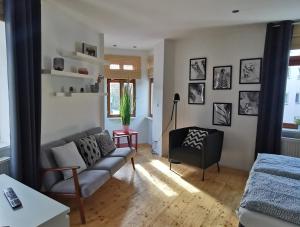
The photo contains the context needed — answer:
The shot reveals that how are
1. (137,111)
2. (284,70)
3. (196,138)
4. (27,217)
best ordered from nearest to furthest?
(27,217) < (284,70) < (196,138) < (137,111)

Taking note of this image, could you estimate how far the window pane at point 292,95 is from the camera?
3498 millimetres

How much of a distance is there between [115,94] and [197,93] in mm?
2288

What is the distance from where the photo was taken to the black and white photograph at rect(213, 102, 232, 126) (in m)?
3.97

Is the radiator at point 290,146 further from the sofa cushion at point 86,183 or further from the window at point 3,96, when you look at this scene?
the window at point 3,96

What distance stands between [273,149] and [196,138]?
125 centimetres

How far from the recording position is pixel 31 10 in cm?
225

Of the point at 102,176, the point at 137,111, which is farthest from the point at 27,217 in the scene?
the point at 137,111

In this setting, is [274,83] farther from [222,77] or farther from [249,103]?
[222,77]

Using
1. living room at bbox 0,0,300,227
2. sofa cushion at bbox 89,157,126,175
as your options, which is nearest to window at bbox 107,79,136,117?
living room at bbox 0,0,300,227

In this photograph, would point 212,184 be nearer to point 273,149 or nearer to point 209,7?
point 273,149

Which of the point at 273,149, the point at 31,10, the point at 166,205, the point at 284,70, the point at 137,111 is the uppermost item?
the point at 31,10

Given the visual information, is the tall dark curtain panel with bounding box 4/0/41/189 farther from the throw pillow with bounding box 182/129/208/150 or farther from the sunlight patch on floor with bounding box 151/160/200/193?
the throw pillow with bounding box 182/129/208/150

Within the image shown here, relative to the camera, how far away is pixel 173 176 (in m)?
3.62

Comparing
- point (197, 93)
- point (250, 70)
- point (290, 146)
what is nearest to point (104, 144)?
point (197, 93)
